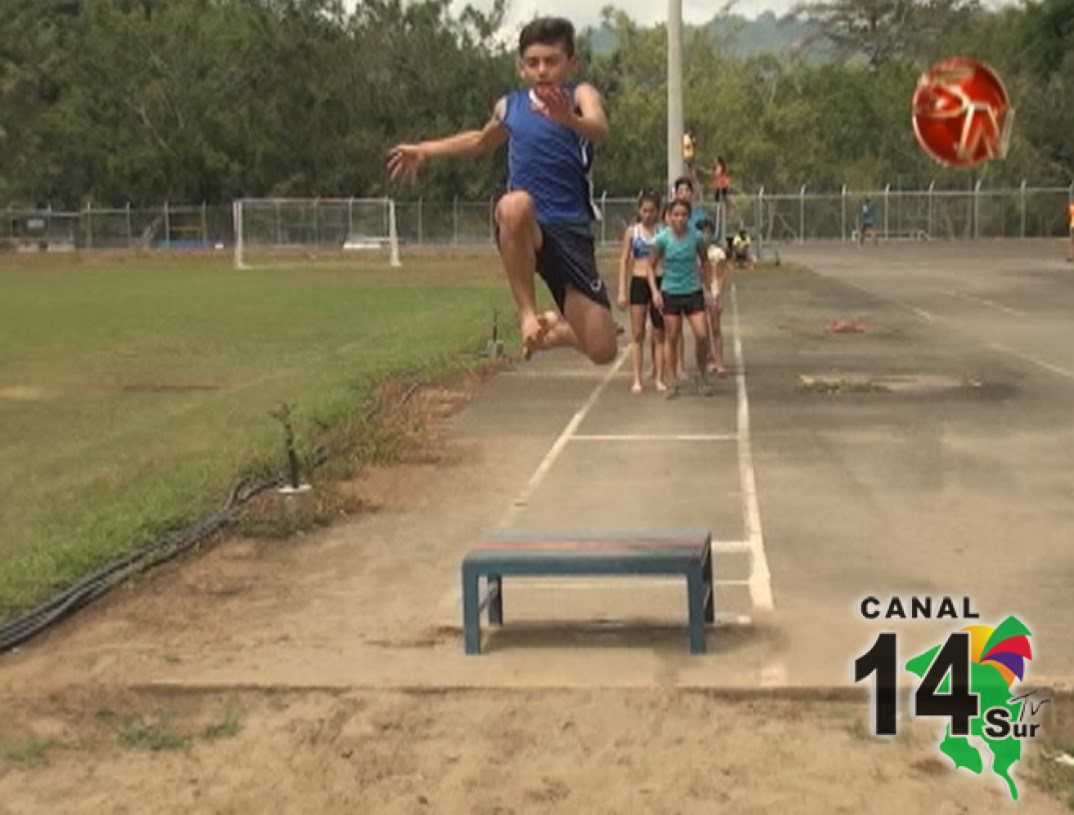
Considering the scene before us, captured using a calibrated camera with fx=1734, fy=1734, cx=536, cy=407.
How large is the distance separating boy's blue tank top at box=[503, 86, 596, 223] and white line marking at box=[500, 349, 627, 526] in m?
4.76

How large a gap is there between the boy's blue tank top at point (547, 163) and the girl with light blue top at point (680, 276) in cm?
1054

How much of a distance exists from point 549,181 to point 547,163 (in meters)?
0.09

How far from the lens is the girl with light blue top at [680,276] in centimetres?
1775

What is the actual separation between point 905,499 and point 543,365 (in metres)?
11.1

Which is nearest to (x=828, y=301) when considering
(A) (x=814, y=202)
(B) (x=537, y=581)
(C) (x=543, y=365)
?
(C) (x=543, y=365)

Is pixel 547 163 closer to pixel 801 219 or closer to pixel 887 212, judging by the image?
pixel 887 212

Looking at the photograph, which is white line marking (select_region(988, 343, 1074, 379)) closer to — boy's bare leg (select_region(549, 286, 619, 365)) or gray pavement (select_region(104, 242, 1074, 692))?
gray pavement (select_region(104, 242, 1074, 692))

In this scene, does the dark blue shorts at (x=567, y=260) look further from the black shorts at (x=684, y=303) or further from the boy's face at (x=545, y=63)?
the black shorts at (x=684, y=303)

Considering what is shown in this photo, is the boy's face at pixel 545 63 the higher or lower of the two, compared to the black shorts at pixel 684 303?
higher

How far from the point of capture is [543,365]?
22.8 meters

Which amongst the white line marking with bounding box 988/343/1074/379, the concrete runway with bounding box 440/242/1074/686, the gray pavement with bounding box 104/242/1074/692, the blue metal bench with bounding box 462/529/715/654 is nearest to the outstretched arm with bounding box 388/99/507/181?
the blue metal bench with bounding box 462/529/715/654

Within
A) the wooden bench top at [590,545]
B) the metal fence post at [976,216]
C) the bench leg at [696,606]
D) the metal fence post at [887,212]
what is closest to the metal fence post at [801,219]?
the metal fence post at [887,212]

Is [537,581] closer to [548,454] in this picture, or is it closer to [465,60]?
[548,454]

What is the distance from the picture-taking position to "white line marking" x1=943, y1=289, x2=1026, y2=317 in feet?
99.7
